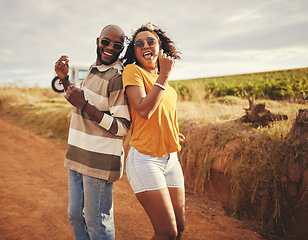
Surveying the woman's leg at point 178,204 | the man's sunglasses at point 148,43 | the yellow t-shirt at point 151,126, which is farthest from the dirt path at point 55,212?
the man's sunglasses at point 148,43

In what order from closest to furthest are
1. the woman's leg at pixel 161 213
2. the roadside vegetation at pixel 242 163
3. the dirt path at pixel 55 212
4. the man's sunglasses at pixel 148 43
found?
the woman's leg at pixel 161 213
the man's sunglasses at pixel 148 43
the dirt path at pixel 55 212
the roadside vegetation at pixel 242 163

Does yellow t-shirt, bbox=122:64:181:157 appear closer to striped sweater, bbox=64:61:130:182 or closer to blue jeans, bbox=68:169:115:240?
striped sweater, bbox=64:61:130:182

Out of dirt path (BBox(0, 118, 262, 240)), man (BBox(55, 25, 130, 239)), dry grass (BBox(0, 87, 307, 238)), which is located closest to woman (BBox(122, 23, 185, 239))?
man (BBox(55, 25, 130, 239))

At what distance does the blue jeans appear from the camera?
5.88 feet

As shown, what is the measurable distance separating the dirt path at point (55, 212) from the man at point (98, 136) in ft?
4.27

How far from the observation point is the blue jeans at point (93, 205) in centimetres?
179

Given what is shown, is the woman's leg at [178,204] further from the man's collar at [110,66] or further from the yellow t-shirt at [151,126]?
the man's collar at [110,66]

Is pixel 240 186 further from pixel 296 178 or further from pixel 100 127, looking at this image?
pixel 100 127

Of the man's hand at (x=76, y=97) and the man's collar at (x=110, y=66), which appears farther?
the man's collar at (x=110, y=66)

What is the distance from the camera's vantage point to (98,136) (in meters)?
1.80

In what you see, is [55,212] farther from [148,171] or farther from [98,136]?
[148,171]

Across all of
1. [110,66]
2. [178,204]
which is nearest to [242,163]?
[178,204]

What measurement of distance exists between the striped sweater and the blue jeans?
3.1 inches

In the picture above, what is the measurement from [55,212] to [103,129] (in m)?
2.26
